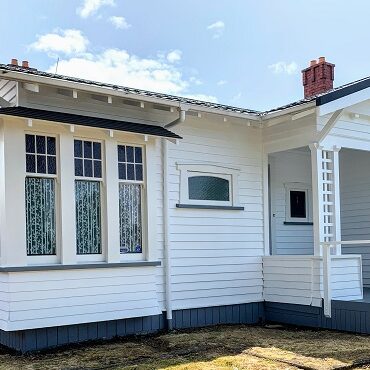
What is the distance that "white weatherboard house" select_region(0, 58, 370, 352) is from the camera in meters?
6.87

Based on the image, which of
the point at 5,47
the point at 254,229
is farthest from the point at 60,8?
the point at 254,229

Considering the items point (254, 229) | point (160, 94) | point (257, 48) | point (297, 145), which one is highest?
point (257, 48)

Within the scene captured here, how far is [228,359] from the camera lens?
616 cm

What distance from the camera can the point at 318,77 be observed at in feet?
36.4

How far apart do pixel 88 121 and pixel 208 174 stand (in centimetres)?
246

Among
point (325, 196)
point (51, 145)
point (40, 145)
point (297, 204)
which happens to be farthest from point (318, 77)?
point (40, 145)

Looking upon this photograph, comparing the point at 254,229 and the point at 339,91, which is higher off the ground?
the point at 339,91

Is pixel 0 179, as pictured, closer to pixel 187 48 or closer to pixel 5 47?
pixel 5 47

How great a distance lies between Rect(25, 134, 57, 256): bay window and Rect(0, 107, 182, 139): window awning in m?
0.34

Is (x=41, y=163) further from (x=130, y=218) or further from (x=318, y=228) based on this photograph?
(x=318, y=228)

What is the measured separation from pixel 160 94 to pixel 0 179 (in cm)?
257

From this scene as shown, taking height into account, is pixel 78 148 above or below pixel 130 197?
above

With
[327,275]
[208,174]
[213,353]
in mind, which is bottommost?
[213,353]

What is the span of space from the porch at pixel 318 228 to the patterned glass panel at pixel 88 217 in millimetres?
3272
